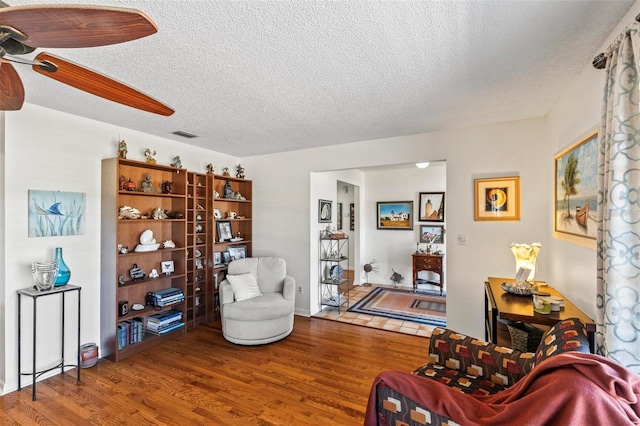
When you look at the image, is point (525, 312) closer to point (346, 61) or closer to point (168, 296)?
point (346, 61)

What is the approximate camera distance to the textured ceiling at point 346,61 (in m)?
1.45

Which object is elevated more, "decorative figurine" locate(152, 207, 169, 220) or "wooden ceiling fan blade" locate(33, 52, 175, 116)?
"wooden ceiling fan blade" locate(33, 52, 175, 116)

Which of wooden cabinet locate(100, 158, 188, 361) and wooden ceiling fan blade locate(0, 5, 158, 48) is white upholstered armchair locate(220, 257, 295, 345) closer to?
wooden cabinet locate(100, 158, 188, 361)

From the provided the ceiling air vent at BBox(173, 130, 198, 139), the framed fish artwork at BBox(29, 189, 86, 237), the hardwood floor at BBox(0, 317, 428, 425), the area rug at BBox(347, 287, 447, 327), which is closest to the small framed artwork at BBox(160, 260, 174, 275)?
the hardwood floor at BBox(0, 317, 428, 425)

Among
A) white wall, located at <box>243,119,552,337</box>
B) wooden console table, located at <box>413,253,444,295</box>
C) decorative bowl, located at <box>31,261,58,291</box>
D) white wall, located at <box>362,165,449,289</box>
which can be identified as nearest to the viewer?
decorative bowl, located at <box>31,261,58,291</box>

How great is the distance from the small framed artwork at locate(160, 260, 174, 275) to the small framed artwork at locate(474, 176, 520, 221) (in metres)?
3.68

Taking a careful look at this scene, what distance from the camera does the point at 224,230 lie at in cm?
446

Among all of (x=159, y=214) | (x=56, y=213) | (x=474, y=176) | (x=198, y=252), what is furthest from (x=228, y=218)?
(x=474, y=176)

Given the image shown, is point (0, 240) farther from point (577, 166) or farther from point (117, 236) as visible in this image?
point (577, 166)

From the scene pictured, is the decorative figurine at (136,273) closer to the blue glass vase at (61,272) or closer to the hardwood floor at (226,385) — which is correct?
the blue glass vase at (61,272)

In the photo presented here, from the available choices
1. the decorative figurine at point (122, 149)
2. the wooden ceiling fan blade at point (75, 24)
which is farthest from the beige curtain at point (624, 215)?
the decorative figurine at point (122, 149)

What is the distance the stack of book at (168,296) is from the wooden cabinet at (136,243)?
2.8 inches

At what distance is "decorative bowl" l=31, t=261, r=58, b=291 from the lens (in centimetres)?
249

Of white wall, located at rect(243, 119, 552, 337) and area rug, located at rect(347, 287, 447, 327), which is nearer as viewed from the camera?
white wall, located at rect(243, 119, 552, 337)
